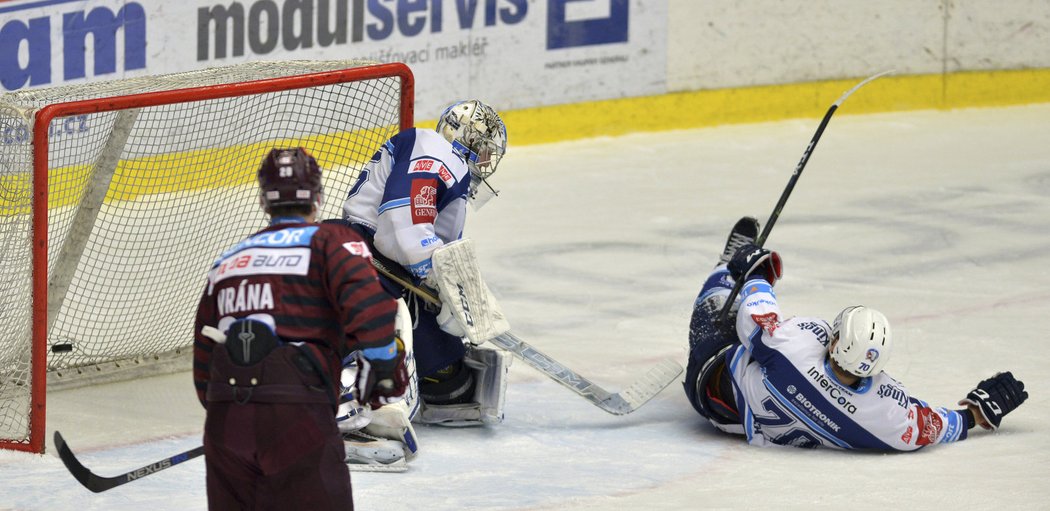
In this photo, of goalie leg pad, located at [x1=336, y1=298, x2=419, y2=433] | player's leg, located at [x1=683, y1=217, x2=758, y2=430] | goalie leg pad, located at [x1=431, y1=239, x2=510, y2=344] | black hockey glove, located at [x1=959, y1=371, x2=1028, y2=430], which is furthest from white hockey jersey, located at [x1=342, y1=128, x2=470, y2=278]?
black hockey glove, located at [x1=959, y1=371, x2=1028, y2=430]

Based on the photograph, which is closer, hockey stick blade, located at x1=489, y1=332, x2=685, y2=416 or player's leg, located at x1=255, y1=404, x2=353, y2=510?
player's leg, located at x1=255, y1=404, x2=353, y2=510

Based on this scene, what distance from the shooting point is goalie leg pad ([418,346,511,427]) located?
192 inches

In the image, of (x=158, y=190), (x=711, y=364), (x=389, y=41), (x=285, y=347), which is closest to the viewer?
(x=285, y=347)

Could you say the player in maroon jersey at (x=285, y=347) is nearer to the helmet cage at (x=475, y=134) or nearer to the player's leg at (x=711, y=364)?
the helmet cage at (x=475, y=134)

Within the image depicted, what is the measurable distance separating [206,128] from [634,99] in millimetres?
4075

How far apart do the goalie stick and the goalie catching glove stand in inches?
59.4

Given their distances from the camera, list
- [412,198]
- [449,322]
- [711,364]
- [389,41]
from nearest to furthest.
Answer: [412,198], [449,322], [711,364], [389,41]

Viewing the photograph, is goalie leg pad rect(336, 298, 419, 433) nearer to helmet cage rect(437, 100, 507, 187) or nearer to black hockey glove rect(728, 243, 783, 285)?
helmet cage rect(437, 100, 507, 187)

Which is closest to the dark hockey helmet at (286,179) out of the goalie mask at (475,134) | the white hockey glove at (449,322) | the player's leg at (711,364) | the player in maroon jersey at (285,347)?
the player in maroon jersey at (285,347)

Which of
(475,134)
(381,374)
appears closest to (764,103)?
(475,134)

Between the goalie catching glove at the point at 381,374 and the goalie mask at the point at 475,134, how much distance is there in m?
1.65

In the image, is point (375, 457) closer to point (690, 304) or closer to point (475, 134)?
point (475, 134)

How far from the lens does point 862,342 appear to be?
4.33m

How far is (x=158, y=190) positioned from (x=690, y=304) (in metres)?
2.20
